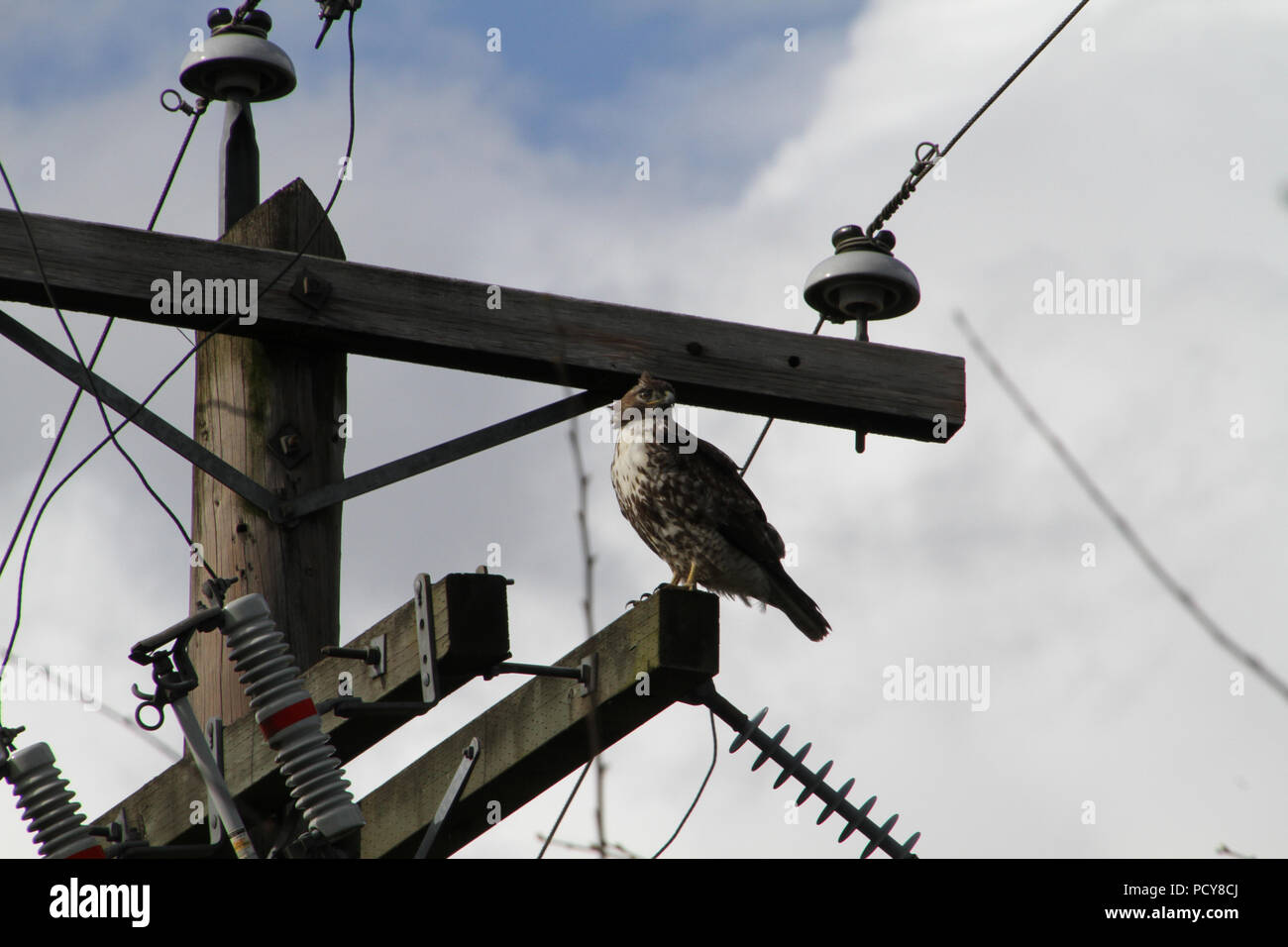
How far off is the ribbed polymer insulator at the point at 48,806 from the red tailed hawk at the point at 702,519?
2729 millimetres

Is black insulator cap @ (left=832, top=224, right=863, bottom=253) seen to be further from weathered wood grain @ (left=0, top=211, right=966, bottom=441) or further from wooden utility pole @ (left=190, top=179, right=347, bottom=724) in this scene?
wooden utility pole @ (left=190, top=179, right=347, bottom=724)

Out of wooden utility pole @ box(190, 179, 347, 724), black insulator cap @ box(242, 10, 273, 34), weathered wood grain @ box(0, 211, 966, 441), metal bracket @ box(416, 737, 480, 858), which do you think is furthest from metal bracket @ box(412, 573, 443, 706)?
black insulator cap @ box(242, 10, 273, 34)

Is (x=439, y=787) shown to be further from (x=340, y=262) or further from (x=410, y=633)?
(x=340, y=262)

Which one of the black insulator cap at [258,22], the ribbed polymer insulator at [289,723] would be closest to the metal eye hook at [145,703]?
the ribbed polymer insulator at [289,723]

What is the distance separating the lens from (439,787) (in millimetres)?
4305

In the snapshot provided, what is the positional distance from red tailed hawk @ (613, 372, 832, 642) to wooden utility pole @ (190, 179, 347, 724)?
1.61 meters

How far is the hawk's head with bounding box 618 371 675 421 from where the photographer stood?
16.3 ft

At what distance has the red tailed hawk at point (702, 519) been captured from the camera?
6309mm

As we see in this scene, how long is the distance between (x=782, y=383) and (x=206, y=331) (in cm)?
156

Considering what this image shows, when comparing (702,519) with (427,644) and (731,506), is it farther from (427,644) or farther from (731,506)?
(427,644)

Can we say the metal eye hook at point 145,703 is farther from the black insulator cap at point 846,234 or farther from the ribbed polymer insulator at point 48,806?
the black insulator cap at point 846,234

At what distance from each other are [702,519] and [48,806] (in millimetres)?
2944
